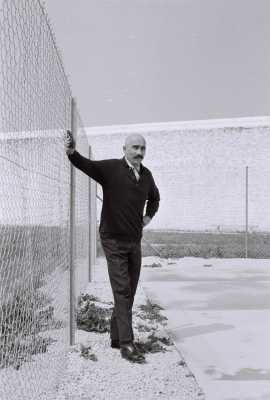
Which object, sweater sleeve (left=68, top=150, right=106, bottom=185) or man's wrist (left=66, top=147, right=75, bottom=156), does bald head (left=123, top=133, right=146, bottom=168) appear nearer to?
sweater sleeve (left=68, top=150, right=106, bottom=185)

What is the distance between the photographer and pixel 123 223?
4.36 m

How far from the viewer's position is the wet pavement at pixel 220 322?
12.8 feet

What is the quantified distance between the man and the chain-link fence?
34 centimetres

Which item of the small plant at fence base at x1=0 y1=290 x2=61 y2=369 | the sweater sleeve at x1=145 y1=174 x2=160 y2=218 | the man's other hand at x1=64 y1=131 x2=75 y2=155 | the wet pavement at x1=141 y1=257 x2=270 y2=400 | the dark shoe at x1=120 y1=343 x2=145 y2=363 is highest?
the man's other hand at x1=64 y1=131 x2=75 y2=155

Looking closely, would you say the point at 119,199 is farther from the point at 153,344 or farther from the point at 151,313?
the point at 151,313

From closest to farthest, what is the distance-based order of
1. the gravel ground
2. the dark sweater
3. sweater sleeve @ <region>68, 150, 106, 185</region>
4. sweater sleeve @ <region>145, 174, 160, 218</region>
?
the gravel ground, sweater sleeve @ <region>68, 150, 106, 185</region>, the dark sweater, sweater sleeve @ <region>145, 174, 160, 218</region>

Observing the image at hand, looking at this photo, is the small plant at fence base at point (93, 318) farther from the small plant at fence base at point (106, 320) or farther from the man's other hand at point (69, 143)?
the man's other hand at point (69, 143)

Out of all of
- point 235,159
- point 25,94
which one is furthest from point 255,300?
point 235,159

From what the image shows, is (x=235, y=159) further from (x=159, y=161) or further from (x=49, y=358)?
(x=49, y=358)

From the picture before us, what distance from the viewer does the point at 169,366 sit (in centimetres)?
416

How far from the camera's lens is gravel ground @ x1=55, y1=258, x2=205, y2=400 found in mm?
3592

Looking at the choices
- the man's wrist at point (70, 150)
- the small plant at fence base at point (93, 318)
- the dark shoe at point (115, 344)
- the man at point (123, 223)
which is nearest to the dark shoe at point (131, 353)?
the man at point (123, 223)

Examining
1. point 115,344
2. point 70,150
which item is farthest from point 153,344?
point 70,150

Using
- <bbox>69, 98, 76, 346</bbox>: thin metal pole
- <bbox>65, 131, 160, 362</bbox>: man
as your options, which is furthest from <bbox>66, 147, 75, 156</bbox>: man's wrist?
<bbox>69, 98, 76, 346</bbox>: thin metal pole
